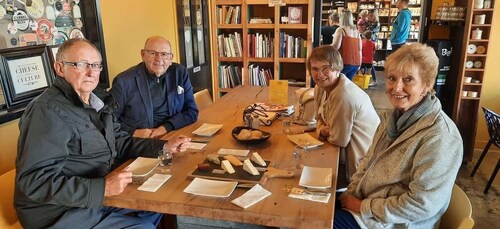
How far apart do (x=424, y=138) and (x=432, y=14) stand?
3.36 m

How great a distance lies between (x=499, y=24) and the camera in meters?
3.73

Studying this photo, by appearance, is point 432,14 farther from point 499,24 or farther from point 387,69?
point 387,69

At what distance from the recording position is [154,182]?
1.50 m

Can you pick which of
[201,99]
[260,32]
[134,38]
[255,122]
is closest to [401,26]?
[260,32]

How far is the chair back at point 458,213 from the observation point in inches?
50.1

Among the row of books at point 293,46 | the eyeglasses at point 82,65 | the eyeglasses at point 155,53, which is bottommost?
the row of books at point 293,46

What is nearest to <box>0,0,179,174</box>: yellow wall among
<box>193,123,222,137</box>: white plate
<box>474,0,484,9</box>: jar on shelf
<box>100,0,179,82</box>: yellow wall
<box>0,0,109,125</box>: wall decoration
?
<box>100,0,179,82</box>: yellow wall

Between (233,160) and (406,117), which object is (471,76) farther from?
(233,160)

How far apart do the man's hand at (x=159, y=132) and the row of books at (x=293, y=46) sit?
2345mm

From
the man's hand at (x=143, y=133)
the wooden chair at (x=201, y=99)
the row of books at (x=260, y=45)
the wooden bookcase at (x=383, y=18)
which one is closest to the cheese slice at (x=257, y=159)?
the man's hand at (x=143, y=133)

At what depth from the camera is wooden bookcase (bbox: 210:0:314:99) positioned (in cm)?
422

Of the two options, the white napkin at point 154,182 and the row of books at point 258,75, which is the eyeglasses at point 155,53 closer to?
the white napkin at point 154,182

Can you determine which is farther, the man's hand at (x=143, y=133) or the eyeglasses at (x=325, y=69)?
the man's hand at (x=143, y=133)

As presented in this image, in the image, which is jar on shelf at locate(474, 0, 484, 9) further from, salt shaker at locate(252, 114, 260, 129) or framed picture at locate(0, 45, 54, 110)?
framed picture at locate(0, 45, 54, 110)
